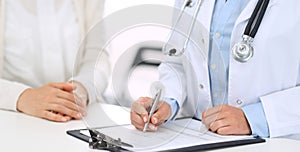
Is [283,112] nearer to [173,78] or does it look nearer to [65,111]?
[173,78]

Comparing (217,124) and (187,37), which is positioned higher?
(187,37)

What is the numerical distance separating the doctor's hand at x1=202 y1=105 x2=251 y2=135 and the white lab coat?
3cm

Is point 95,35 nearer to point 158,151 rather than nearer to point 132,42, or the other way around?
point 132,42

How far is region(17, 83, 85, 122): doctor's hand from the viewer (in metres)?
1.36

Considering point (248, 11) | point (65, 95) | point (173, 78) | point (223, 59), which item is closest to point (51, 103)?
point (65, 95)

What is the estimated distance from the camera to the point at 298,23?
1280mm

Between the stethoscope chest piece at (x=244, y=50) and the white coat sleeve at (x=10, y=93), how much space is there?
2.09 feet

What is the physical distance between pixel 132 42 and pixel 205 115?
10.9 inches

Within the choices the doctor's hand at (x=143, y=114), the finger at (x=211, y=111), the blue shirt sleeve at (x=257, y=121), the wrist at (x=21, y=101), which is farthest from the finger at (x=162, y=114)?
the wrist at (x=21, y=101)

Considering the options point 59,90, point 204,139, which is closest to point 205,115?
point 204,139

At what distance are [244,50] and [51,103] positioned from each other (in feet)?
1.81

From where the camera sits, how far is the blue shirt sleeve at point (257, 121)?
1238 mm

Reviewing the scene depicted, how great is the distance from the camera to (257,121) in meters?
1.24

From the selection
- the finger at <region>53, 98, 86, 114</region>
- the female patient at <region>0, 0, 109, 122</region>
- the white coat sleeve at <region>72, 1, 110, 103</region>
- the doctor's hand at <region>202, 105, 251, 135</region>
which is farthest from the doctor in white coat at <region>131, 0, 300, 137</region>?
the female patient at <region>0, 0, 109, 122</region>
